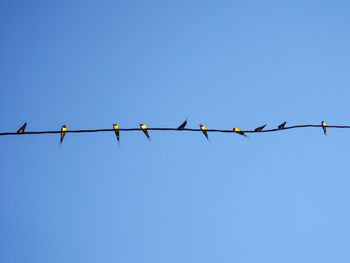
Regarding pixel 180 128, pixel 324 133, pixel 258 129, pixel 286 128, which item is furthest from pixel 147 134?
pixel 324 133

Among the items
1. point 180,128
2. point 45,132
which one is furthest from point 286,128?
point 45,132

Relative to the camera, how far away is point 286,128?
6395 mm

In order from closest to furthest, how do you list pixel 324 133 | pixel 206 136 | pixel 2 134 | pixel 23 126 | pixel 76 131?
1. pixel 2 134
2. pixel 76 131
3. pixel 23 126
4. pixel 206 136
5. pixel 324 133

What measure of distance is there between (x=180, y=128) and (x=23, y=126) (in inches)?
131

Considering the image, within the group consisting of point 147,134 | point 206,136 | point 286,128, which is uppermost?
point 147,134

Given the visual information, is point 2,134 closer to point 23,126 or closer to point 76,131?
point 76,131

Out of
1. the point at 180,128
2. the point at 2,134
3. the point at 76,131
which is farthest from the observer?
the point at 180,128

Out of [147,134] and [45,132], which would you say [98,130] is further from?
[147,134]

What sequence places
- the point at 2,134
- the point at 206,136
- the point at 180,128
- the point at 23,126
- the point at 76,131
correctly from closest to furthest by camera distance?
the point at 2,134
the point at 76,131
the point at 180,128
the point at 23,126
the point at 206,136

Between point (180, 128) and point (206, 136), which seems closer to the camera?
point (180, 128)

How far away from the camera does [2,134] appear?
193 inches

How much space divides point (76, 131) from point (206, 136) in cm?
295

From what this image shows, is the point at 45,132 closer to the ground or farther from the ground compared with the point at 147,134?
closer to the ground

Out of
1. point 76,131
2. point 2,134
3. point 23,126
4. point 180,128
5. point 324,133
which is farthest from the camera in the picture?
point 324,133
